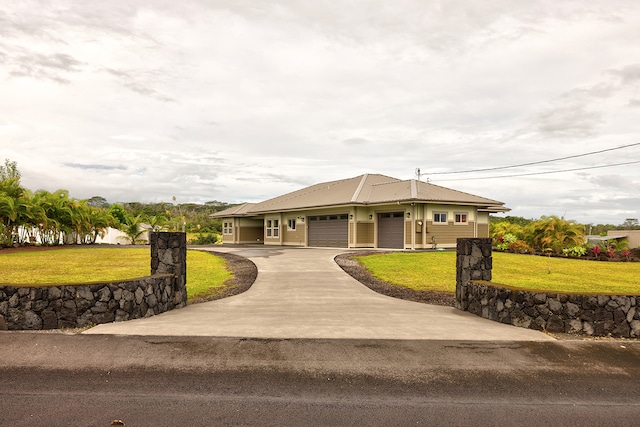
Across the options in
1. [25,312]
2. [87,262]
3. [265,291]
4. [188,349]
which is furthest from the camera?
[87,262]

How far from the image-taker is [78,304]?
7.88 meters

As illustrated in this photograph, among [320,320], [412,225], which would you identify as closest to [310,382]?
[320,320]

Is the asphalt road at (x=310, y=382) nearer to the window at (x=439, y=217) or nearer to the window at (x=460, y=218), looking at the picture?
the window at (x=439, y=217)

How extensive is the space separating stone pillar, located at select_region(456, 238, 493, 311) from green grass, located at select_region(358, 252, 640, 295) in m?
2.74

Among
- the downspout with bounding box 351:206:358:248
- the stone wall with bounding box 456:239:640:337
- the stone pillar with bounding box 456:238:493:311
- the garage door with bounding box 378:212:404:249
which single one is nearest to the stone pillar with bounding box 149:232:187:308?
the stone pillar with bounding box 456:238:493:311

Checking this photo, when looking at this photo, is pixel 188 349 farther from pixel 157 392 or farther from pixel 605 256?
pixel 605 256

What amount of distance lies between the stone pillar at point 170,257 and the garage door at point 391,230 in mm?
20767

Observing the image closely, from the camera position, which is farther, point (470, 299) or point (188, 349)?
point (470, 299)

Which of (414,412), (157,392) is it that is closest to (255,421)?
(157,392)

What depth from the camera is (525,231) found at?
2981cm

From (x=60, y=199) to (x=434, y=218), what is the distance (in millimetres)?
25881

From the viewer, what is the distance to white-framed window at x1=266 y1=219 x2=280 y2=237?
3812 cm

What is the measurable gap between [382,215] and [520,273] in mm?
13473

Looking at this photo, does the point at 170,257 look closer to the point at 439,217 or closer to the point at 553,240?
the point at 439,217
